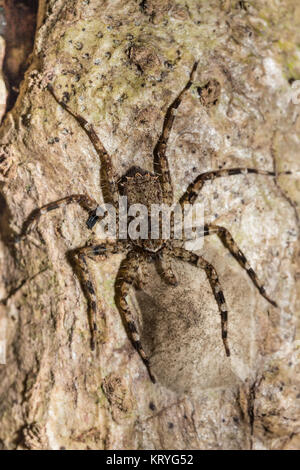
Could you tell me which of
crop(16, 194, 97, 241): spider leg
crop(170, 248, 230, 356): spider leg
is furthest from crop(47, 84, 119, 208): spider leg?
crop(170, 248, 230, 356): spider leg

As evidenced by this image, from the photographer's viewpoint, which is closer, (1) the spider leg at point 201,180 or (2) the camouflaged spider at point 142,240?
(2) the camouflaged spider at point 142,240

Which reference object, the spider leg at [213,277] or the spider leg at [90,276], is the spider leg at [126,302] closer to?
the spider leg at [90,276]

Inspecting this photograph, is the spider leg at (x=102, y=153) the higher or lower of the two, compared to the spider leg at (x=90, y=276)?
higher

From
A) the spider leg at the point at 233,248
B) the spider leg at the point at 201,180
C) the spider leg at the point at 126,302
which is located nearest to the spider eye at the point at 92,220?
the spider leg at the point at 126,302

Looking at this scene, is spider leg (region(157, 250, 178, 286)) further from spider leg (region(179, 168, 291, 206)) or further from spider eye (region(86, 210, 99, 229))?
spider eye (region(86, 210, 99, 229))

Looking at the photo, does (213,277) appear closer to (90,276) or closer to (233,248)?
(233,248)

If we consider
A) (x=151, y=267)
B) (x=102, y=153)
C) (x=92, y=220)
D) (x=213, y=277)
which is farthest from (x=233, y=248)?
(x=102, y=153)

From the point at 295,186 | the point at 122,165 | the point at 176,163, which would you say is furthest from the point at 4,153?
the point at 295,186
